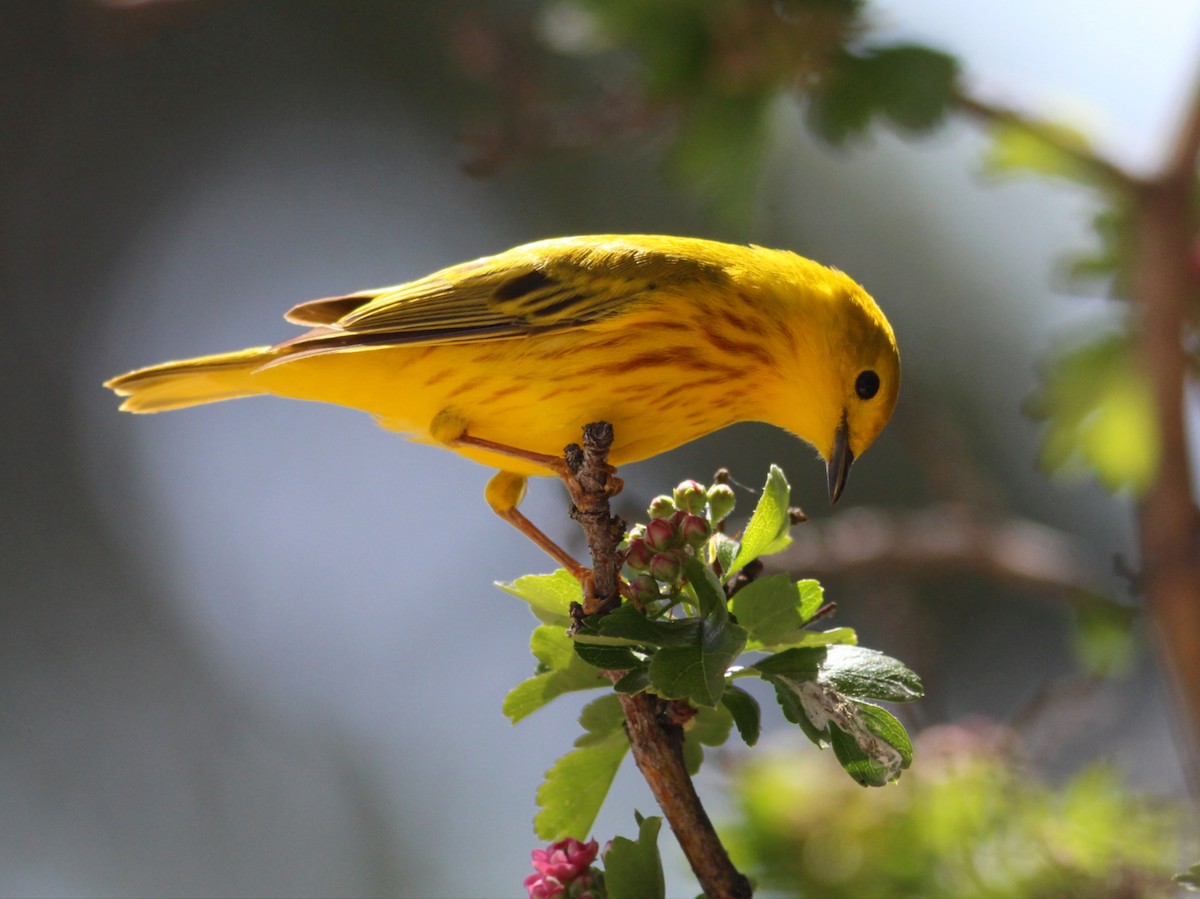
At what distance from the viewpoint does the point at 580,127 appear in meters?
3.31

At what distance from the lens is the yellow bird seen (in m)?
2.62

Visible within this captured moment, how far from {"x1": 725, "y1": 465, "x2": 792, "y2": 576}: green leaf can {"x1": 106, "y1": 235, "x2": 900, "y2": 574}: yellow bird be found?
42.1 inches

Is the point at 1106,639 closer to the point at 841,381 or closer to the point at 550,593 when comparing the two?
the point at 841,381

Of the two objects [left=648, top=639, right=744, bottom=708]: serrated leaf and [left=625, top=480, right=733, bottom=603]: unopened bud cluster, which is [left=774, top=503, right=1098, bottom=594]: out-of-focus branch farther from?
[left=648, top=639, right=744, bottom=708]: serrated leaf

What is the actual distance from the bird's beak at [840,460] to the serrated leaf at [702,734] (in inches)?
49.4

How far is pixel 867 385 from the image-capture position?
9.26 feet

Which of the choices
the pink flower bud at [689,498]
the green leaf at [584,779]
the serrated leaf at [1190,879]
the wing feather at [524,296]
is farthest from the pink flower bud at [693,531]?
the wing feather at [524,296]

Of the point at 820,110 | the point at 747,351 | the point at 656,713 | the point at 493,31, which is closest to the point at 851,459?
the point at 747,351

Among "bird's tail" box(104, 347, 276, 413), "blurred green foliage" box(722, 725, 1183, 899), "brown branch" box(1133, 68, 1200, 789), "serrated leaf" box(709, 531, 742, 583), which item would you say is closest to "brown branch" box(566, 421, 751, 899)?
"serrated leaf" box(709, 531, 742, 583)

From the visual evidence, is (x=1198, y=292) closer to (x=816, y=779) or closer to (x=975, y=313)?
(x=816, y=779)

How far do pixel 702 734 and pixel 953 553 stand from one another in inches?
88.3

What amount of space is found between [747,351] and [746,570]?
128 centimetres

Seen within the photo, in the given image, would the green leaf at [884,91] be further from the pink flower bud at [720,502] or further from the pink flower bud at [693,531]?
the pink flower bud at [693,531]

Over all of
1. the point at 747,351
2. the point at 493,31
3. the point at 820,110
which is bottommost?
the point at 747,351
